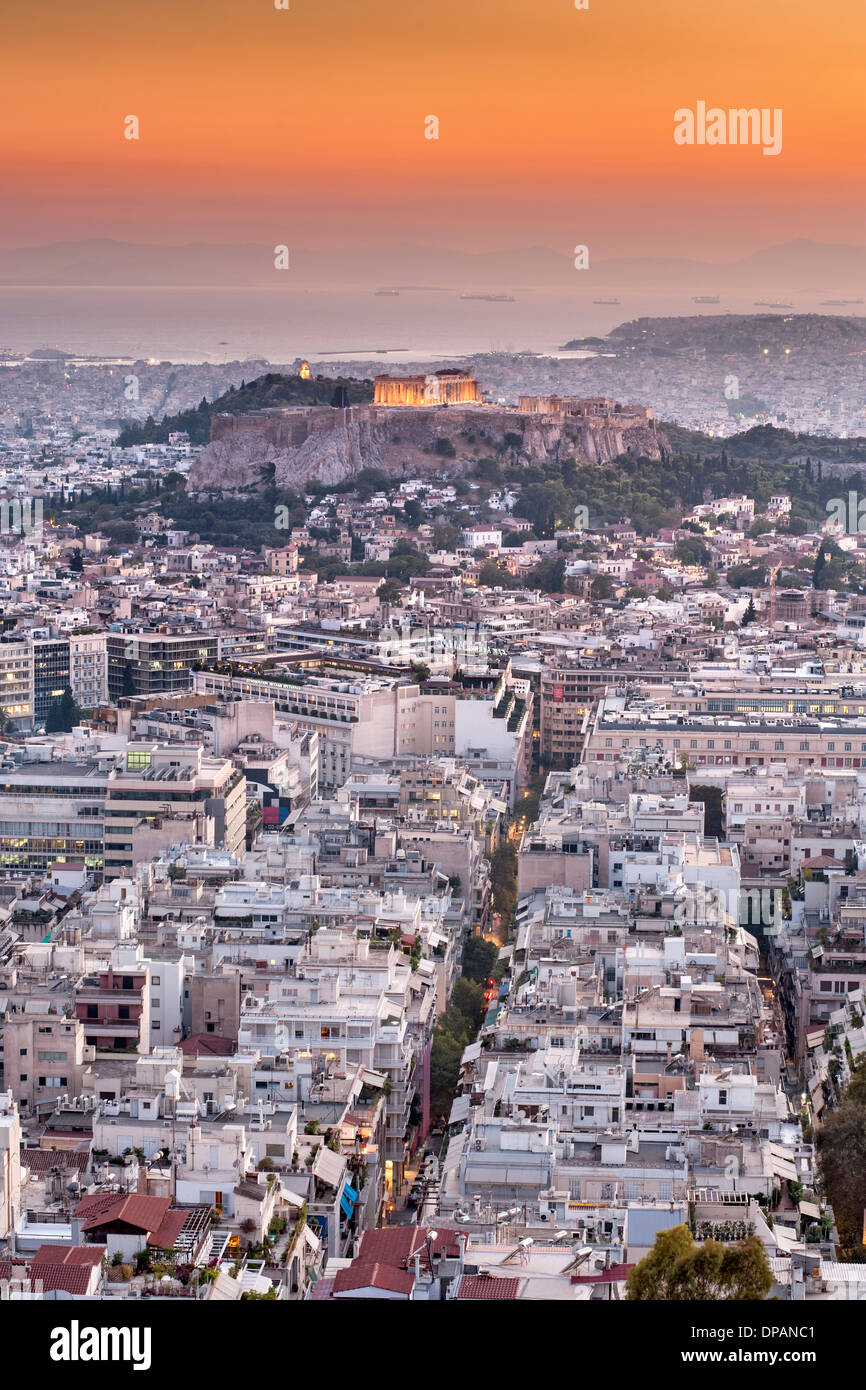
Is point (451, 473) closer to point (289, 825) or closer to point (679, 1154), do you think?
point (289, 825)

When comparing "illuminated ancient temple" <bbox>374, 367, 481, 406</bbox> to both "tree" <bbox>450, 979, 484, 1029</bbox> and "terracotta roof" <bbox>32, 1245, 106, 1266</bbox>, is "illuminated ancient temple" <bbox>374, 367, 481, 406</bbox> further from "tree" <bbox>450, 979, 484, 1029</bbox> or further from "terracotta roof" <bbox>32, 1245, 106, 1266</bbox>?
"terracotta roof" <bbox>32, 1245, 106, 1266</bbox>

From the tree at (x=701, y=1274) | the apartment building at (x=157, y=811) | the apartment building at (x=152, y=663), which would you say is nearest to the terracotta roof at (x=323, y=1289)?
the tree at (x=701, y=1274)

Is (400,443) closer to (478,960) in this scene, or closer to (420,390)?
(420,390)

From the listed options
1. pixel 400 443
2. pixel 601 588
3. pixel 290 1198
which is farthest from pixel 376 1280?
pixel 400 443
